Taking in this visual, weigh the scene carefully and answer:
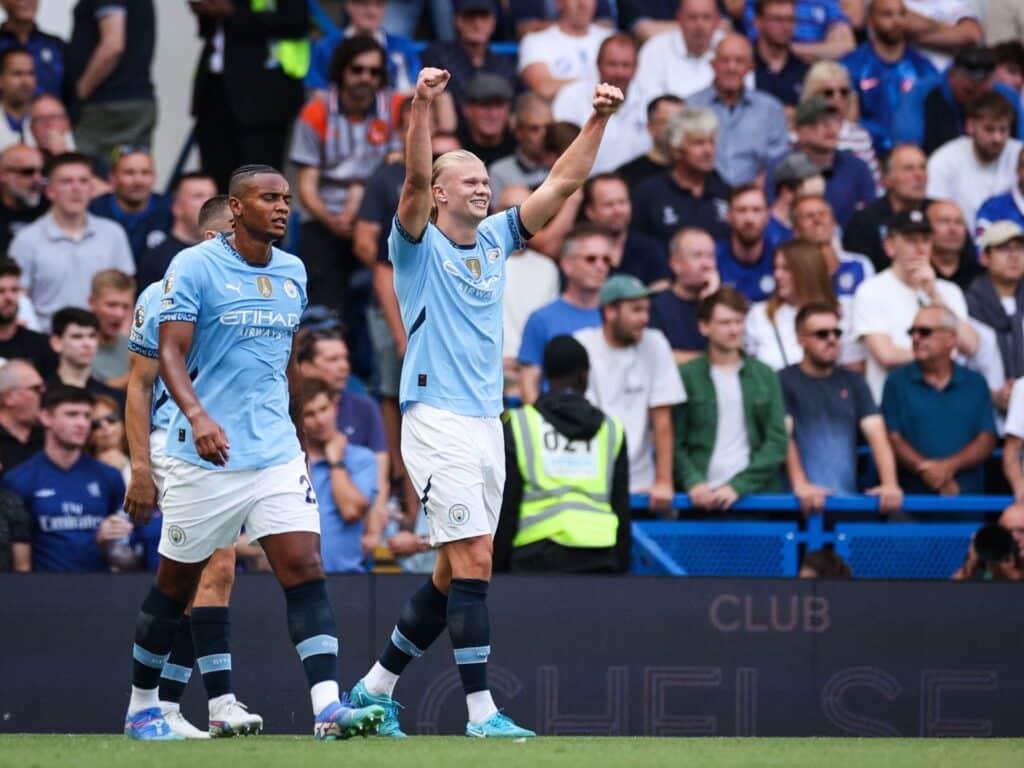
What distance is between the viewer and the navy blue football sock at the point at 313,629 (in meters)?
7.45

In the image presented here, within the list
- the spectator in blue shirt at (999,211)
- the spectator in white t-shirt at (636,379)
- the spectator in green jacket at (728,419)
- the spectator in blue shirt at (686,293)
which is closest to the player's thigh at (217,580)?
the spectator in white t-shirt at (636,379)

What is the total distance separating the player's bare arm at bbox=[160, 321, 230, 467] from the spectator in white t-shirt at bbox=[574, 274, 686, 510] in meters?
4.72

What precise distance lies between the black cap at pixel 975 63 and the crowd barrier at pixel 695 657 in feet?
19.4

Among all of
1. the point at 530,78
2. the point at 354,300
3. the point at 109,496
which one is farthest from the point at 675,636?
the point at 530,78

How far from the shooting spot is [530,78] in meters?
15.0

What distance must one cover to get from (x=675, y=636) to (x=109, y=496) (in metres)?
3.20

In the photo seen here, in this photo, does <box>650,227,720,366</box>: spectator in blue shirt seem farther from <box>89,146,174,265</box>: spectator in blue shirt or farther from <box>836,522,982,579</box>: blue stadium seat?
<box>89,146,174,265</box>: spectator in blue shirt

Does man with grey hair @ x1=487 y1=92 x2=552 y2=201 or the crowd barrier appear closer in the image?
the crowd barrier

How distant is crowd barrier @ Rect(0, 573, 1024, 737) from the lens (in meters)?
10.5

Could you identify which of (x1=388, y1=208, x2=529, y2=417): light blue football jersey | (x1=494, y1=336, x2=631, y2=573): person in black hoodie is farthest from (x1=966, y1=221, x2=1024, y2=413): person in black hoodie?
(x1=388, y1=208, x2=529, y2=417): light blue football jersey

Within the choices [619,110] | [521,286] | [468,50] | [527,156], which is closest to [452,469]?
[521,286]

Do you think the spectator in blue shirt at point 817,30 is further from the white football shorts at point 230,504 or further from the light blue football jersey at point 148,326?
the white football shorts at point 230,504

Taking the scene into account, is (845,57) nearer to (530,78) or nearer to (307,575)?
(530,78)

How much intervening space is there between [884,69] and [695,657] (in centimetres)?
689
